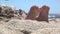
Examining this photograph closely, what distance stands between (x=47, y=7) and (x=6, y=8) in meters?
3.09

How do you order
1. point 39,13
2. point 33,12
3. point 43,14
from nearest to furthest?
point 43,14, point 39,13, point 33,12

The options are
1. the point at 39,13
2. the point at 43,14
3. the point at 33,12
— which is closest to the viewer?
the point at 43,14

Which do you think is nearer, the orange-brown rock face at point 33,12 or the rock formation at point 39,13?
the rock formation at point 39,13

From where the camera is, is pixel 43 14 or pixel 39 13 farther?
pixel 39 13

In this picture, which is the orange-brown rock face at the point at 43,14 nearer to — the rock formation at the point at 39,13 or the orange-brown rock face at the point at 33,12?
the rock formation at the point at 39,13

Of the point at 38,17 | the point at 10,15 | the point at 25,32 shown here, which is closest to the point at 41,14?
the point at 38,17

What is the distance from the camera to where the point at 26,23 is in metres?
7.70

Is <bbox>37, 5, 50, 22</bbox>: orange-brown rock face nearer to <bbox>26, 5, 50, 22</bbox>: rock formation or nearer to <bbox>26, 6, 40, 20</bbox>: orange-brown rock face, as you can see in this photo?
<bbox>26, 5, 50, 22</bbox>: rock formation

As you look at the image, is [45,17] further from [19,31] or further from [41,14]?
[19,31]

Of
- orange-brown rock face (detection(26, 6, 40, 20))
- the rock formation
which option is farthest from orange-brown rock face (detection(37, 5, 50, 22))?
orange-brown rock face (detection(26, 6, 40, 20))

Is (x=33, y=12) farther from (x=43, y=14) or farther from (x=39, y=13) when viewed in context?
(x=43, y=14)

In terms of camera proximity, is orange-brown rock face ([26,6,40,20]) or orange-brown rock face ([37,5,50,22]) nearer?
orange-brown rock face ([37,5,50,22])

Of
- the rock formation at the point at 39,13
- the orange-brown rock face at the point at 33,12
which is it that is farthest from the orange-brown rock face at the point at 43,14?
the orange-brown rock face at the point at 33,12

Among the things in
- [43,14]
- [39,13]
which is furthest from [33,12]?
[43,14]
